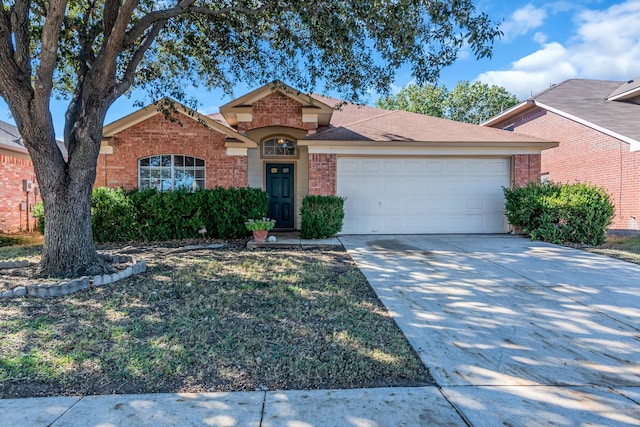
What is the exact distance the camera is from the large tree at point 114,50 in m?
5.55

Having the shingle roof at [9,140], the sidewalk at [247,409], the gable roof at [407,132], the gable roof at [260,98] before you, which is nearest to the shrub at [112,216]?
the gable roof at [260,98]

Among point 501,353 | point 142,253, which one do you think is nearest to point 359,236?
point 142,253

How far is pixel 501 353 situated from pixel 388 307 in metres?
1.49

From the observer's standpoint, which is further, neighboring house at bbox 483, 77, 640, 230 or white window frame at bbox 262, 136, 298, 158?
neighboring house at bbox 483, 77, 640, 230

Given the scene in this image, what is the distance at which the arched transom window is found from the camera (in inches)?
478

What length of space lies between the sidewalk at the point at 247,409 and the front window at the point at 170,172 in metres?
8.75

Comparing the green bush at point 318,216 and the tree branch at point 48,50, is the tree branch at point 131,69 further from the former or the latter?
the green bush at point 318,216

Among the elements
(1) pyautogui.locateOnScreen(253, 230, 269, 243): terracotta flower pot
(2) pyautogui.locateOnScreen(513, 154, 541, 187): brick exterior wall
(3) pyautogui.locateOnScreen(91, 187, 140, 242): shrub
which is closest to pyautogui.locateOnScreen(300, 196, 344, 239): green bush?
(1) pyautogui.locateOnScreen(253, 230, 269, 243): terracotta flower pot

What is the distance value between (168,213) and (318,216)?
4077 mm

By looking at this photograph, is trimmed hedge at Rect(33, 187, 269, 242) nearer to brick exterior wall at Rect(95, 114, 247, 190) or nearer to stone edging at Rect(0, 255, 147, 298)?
brick exterior wall at Rect(95, 114, 247, 190)

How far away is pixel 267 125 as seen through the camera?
1152 centimetres

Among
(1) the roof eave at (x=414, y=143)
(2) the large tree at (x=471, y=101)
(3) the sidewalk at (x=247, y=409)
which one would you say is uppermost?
(2) the large tree at (x=471, y=101)

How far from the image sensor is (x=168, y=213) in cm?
955

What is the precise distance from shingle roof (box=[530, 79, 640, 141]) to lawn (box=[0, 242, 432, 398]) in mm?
13877
